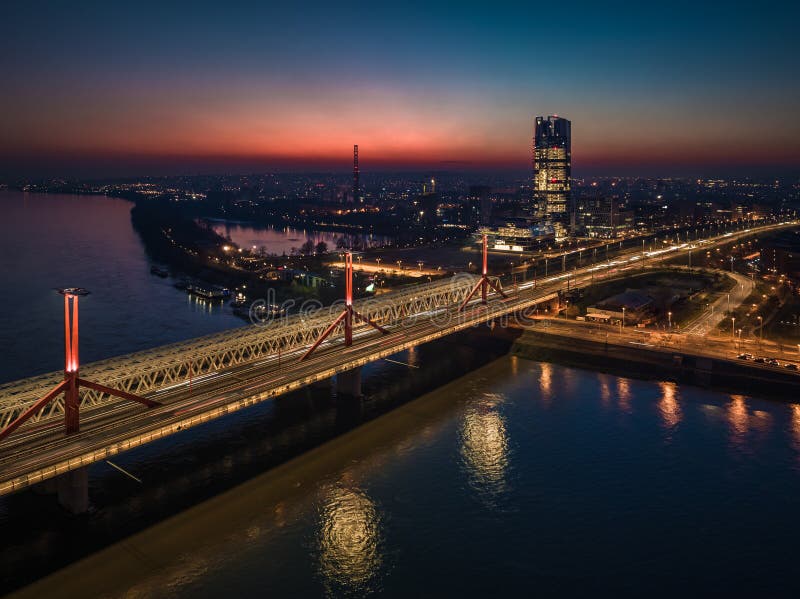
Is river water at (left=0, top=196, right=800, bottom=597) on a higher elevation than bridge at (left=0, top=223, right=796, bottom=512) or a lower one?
lower

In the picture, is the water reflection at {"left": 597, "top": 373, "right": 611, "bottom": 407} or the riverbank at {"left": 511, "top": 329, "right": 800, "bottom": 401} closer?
the water reflection at {"left": 597, "top": 373, "right": 611, "bottom": 407}

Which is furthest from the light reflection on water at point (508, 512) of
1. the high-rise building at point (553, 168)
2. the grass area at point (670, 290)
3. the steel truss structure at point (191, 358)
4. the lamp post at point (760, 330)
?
the high-rise building at point (553, 168)

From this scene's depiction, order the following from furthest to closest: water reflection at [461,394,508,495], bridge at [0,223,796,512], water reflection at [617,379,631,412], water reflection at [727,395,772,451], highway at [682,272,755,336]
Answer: highway at [682,272,755,336]
water reflection at [617,379,631,412]
water reflection at [727,395,772,451]
water reflection at [461,394,508,495]
bridge at [0,223,796,512]

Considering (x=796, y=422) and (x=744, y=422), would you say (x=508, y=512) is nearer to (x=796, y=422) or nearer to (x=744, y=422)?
(x=744, y=422)

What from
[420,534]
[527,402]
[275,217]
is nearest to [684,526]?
[420,534]

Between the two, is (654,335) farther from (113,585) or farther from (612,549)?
(113,585)

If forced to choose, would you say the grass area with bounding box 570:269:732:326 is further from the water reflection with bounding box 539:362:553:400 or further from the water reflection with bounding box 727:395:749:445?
the water reflection with bounding box 727:395:749:445

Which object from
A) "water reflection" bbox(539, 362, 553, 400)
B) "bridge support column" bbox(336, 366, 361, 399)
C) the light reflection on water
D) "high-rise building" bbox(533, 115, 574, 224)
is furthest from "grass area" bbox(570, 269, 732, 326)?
"high-rise building" bbox(533, 115, 574, 224)
